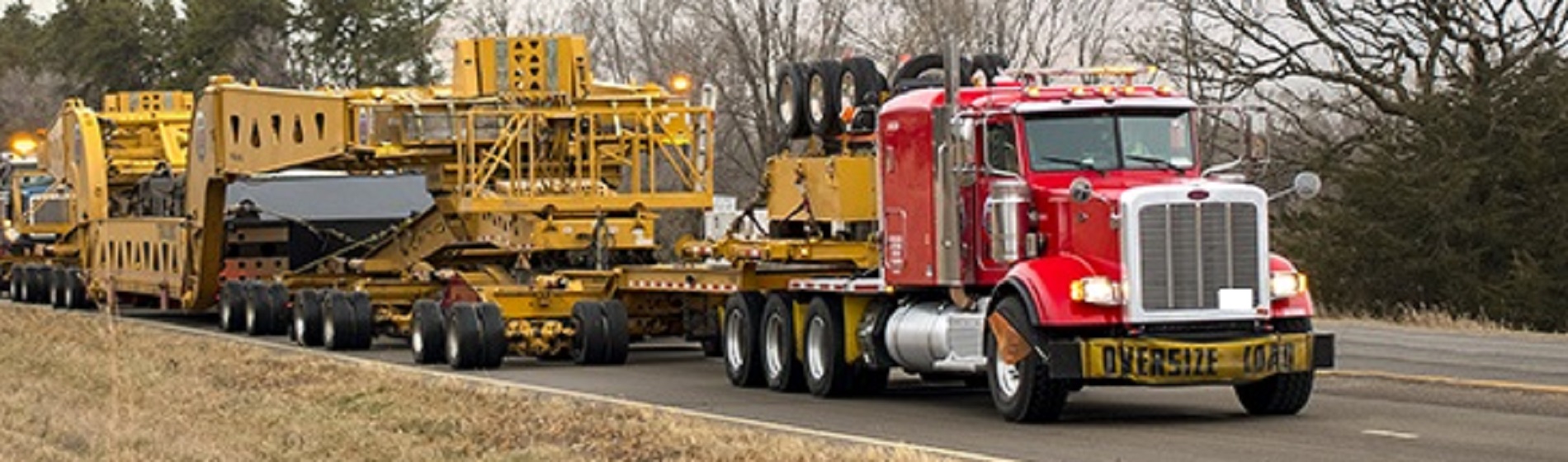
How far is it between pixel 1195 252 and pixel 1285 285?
74 centimetres

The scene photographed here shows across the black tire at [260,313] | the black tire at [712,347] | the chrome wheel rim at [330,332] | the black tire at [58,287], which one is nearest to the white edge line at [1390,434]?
the black tire at [712,347]

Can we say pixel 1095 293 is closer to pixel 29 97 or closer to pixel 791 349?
pixel 791 349

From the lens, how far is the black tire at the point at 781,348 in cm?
2281

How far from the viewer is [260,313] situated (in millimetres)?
34875

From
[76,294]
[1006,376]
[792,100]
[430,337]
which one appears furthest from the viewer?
[76,294]

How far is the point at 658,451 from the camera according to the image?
1659 cm

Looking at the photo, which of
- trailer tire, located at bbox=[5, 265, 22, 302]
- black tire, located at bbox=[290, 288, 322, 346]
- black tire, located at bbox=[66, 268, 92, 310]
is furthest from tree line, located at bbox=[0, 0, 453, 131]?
black tire, located at bbox=[290, 288, 322, 346]

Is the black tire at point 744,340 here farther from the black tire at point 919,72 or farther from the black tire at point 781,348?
the black tire at point 919,72

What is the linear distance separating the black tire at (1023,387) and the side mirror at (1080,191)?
0.79 meters

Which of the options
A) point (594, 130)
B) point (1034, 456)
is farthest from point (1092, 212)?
point (594, 130)

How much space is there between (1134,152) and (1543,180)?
24376 mm

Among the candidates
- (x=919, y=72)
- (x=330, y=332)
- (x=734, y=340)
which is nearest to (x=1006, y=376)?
(x=919, y=72)

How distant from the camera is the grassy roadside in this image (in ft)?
54.5

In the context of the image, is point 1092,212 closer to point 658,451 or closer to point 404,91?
point 658,451
